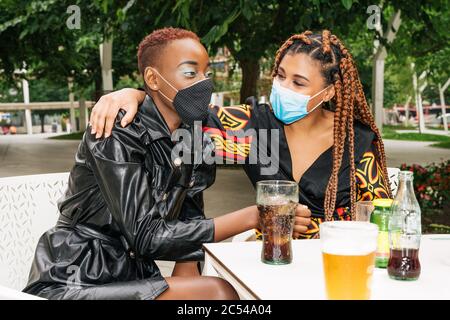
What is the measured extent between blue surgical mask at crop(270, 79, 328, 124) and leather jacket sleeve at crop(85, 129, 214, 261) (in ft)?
2.95

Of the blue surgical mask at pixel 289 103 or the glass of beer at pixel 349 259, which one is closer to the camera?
the glass of beer at pixel 349 259

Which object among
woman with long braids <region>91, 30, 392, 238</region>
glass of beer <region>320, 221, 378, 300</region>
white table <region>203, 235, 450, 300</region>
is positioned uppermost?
woman with long braids <region>91, 30, 392, 238</region>

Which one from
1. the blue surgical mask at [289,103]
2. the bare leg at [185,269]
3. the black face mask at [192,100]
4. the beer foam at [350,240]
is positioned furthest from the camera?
the blue surgical mask at [289,103]

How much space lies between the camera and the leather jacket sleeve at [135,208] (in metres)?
1.96

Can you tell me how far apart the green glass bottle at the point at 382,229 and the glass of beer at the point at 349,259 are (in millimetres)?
312

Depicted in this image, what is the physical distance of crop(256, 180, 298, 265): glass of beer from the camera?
73.3 inches

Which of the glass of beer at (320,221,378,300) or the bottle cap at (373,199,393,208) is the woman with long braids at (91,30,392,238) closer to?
the bottle cap at (373,199,393,208)

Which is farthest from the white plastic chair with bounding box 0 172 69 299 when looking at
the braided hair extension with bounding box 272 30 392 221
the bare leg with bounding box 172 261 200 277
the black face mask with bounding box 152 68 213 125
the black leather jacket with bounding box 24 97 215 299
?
the braided hair extension with bounding box 272 30 392 221

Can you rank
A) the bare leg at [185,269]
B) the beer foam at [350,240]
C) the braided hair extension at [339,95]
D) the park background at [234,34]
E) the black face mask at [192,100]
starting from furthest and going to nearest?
the park background at [234,34] < the braided hair extension at [339,95] < the bare leg at [185,269] < the black face mask at [192,100] < the beer foam at [350,240]

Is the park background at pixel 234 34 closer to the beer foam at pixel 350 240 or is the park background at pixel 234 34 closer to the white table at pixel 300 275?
the white table at pixel 300 275

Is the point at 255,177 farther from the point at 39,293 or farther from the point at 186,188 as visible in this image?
the point at 39,293

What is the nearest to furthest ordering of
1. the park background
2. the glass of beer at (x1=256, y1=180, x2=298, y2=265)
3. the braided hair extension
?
the glass of beer at (x1=256, y1=180, x2=298, y2=265) < the braided hair extension < the park background

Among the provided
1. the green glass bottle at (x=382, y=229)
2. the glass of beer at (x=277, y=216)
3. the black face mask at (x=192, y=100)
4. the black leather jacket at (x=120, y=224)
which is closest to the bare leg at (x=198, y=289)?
the black leather jacket at (x=120, y=224)

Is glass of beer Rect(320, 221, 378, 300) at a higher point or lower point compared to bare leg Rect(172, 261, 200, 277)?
higher
